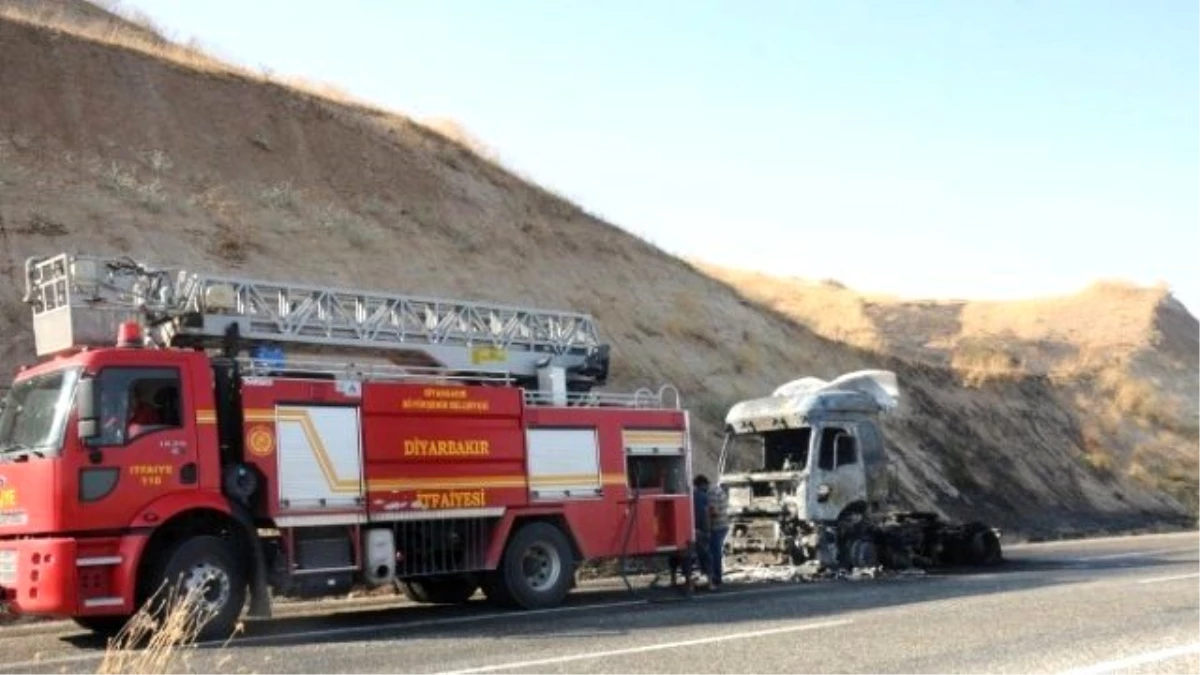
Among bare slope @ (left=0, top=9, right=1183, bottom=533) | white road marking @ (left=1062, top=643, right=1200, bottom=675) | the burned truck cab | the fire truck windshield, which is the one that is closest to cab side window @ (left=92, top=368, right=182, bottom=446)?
the fire truck windshield

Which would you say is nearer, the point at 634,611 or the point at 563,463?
the point at 634,611

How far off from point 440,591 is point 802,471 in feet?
20.7

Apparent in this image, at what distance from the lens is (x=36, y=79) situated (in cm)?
2978

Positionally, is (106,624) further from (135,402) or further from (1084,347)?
(1084,347)

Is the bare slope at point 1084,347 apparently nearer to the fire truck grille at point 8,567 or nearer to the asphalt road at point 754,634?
the asphalt road at point 754,634

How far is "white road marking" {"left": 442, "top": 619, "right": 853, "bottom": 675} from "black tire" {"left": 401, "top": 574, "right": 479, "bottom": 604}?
5037 millimetres

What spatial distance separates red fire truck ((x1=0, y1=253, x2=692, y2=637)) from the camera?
1163cm

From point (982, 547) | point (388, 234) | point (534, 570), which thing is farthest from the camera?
point (388, 234)

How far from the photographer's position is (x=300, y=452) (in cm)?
1301

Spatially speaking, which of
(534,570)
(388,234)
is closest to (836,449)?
(534,570)

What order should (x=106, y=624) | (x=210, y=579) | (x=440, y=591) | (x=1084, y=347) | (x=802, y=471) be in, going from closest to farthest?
(x=210, y=579), (x=106, y=624), (x=440, y=591), (x=802, y=471), (x=1084, y=347)

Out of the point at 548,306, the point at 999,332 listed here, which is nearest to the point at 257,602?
the point at 548,306

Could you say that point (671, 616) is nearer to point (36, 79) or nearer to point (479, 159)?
point (36, 79)

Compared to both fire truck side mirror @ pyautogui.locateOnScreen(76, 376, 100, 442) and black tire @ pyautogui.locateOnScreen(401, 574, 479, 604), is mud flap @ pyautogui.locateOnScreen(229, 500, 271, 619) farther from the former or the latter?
black tire @ pyautogui.locateOnScreen(401, 574, 479, 604)
